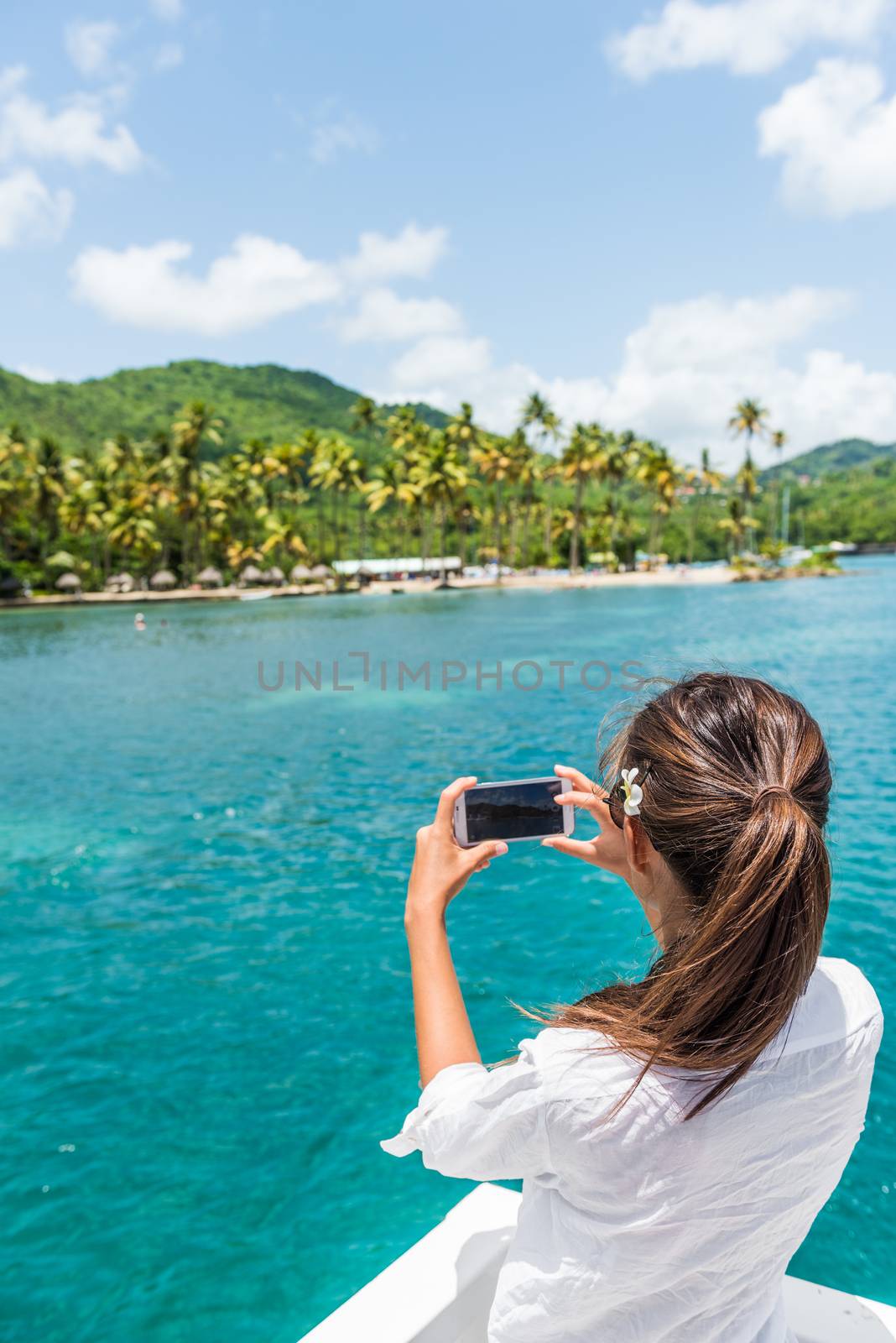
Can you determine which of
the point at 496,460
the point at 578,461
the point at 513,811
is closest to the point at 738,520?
the point at 578,461

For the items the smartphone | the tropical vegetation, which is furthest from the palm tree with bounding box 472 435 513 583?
the smartphone

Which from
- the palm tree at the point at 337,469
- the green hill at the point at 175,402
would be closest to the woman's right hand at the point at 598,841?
the palm tree at the point at 337,469

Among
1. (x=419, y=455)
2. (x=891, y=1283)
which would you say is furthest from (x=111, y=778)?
(x=419, y=455)

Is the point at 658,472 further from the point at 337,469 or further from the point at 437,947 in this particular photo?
the point at 437,947

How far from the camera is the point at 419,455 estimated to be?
7338 cm

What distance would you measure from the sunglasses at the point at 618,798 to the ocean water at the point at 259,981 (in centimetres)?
37

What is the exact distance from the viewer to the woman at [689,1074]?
1100 millimetres

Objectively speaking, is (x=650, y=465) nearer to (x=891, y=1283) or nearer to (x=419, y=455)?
(x=419, y=455)

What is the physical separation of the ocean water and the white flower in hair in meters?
0.47

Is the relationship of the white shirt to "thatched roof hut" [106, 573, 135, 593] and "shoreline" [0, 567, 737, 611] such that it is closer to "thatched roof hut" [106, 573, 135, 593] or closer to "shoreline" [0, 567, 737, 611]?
"shoreline" [0, 567, 737, 611]

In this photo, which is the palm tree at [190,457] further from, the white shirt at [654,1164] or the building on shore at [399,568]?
the white shirt at [654,1164]

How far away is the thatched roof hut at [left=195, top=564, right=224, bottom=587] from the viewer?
72500mm

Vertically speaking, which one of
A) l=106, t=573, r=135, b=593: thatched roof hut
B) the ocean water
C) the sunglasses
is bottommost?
the ocean water

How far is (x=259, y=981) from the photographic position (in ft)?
21.6
